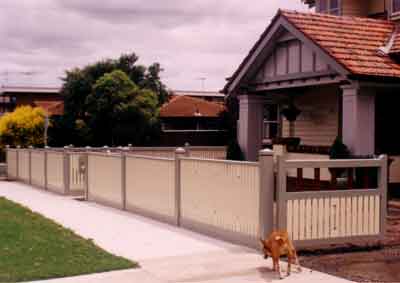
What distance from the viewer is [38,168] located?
22188 millimetres

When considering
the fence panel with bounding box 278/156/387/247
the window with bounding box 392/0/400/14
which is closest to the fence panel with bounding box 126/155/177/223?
the fence panel with bounding box 278/156/387/247

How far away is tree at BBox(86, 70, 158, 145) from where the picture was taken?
4247 cm

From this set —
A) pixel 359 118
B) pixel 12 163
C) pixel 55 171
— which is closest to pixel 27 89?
pixel 12 163

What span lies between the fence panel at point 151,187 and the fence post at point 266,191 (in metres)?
3.19

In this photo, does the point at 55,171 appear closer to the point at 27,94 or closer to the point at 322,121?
the point at 322,121

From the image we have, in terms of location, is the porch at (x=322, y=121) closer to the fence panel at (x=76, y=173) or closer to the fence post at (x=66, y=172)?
the fence panel at (x=76, y=173)

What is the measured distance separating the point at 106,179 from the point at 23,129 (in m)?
25.8

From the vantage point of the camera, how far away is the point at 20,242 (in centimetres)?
988

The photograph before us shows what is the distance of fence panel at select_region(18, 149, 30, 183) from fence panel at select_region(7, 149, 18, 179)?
706 millimetres

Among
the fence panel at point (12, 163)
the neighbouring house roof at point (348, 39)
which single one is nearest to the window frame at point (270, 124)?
the neighbouring house roof at point (348, 39)

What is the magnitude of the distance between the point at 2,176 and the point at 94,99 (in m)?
16.1

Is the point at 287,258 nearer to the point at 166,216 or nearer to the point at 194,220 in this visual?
the point at 194,220

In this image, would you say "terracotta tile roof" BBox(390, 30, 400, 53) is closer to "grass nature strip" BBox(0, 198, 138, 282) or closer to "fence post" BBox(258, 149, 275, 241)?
"fence post" BBox(258, 149, 275, 241)

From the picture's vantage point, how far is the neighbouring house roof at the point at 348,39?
1435 centimetres
